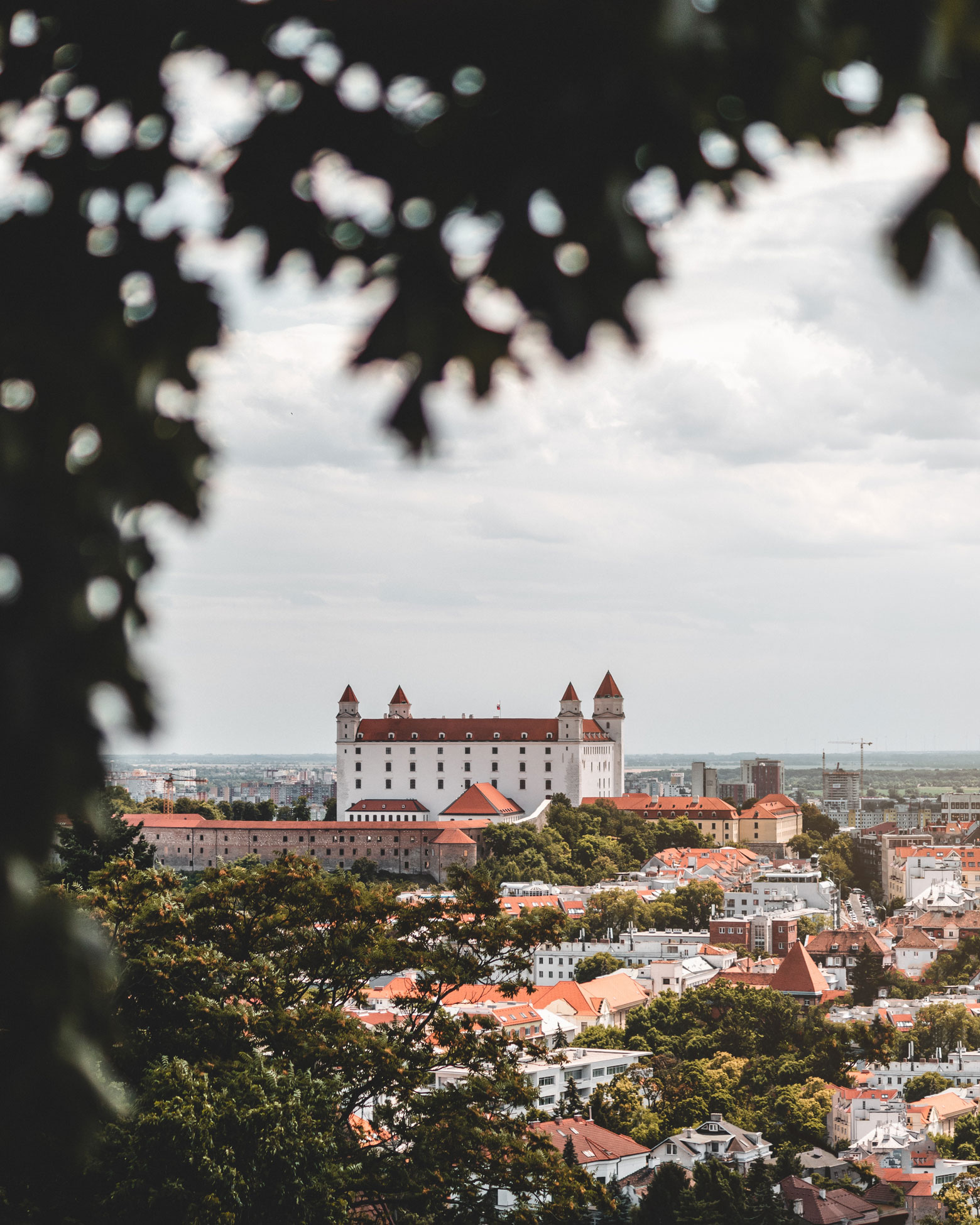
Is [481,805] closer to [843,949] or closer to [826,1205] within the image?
[843,949]

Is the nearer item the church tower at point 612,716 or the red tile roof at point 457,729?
the red tile roof at point 457,729

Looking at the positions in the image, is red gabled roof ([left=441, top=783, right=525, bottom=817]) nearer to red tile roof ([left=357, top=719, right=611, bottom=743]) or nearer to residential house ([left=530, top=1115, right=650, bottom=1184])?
red tile roof ([left=357, top=719, right=611, bottom=743])

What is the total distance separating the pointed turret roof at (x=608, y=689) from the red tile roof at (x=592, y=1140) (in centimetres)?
→ 4814

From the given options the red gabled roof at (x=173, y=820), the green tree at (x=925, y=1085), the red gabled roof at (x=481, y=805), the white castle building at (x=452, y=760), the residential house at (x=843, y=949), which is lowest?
the green tree at (x=925, y=1085)

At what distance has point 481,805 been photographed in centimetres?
7081

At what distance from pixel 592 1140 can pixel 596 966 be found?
23858mm

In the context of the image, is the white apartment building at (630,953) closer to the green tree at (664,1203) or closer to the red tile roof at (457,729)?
the red tile roof at (457,729)

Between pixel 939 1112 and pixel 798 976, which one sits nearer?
pixel 939 1112

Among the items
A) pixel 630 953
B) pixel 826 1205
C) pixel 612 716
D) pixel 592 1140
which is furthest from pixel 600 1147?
pixel 612 716

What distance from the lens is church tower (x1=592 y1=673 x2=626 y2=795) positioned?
82369 millimetres

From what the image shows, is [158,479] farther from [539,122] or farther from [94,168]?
[539,122]

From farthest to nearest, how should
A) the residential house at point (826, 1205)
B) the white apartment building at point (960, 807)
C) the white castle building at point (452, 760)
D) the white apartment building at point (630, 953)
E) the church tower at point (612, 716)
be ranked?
the white apartment building at point (960, 807)
the church tower at point (612, 716)
the white castle building at point (452, 760)
the white apartment building at point (630, 953)
the residential house at point (826, 1205)

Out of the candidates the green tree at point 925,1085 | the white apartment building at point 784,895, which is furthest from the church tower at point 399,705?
the green tree at point 925,1085

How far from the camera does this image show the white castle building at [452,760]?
243 ft
